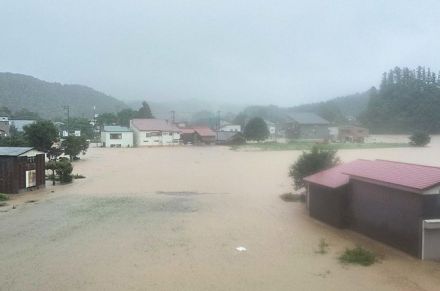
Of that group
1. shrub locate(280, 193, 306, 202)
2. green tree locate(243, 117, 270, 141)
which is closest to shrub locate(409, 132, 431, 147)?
green tree locate(243, 117, 270, 141)

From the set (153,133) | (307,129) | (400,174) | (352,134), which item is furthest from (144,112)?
(400,174)

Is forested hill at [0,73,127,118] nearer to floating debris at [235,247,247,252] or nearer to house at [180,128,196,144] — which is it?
house at [180,128,196,144]

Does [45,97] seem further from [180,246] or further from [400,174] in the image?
[400,174]

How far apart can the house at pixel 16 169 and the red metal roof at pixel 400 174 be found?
1636 cm

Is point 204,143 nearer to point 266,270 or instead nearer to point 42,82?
point 266,270

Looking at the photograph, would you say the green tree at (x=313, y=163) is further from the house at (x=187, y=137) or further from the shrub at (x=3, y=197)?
the house at (x=187, y=137)

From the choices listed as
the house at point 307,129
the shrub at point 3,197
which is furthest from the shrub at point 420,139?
the shrub at point 3,197

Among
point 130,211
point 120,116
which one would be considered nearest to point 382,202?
point 130,211

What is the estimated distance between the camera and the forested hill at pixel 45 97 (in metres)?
135

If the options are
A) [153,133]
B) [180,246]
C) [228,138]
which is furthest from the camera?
[228,138]

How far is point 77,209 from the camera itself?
1811 cm

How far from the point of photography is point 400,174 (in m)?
12.5

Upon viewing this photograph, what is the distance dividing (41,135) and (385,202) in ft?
98.6

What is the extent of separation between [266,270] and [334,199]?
5.34 metres
